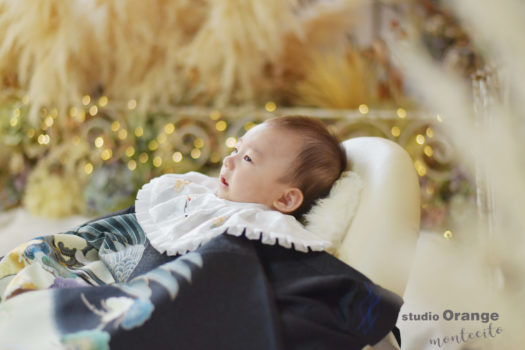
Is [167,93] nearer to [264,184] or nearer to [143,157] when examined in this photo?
[143,157]

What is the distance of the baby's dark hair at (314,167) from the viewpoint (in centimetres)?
90

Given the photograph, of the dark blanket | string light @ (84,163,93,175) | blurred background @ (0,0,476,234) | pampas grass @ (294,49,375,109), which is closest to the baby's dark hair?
the dark blanket

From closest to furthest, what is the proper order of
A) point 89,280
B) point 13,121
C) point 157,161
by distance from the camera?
1. point 89,280
2. point 157,161
3. point 13,121

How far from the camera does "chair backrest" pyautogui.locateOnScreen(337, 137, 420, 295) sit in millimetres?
749

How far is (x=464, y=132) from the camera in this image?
0.19m

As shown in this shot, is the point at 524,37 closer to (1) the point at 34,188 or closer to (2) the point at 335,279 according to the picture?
(2) the point at 335,279

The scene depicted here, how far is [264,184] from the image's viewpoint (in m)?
0.91

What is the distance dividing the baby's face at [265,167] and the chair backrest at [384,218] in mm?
143

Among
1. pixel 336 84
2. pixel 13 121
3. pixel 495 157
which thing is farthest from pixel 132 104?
pixel 495 157

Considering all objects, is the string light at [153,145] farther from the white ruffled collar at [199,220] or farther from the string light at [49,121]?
the white ruffled collar at [199,220]

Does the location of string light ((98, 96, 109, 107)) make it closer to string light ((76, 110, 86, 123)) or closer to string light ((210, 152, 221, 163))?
string light ((76, 110, 86, 123))

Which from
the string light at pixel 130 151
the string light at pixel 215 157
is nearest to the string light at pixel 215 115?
the string light at pixel 215 157

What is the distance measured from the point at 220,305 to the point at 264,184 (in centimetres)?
29

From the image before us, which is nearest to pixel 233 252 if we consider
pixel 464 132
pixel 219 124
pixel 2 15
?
pixel 464 132
